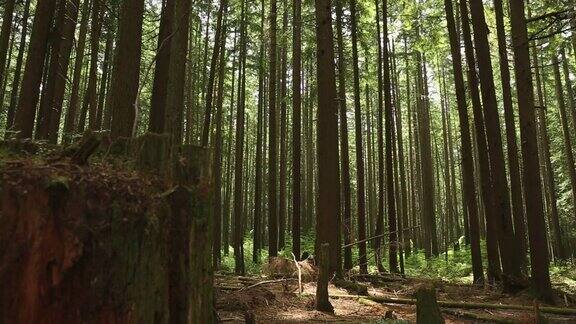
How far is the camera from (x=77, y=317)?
2416 millimetres

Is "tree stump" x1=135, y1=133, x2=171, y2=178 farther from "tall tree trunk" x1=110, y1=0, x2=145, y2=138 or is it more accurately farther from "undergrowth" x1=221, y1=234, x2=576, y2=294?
"undergrowth" x1=221, y1=234, x2=576, y2=294

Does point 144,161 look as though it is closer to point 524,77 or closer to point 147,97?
point 524,77

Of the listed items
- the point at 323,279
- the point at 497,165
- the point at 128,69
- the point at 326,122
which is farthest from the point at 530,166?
the point at 128,69

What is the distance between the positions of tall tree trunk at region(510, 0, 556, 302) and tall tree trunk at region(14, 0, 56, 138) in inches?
387

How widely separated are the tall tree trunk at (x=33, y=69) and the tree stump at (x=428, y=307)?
7.58 m

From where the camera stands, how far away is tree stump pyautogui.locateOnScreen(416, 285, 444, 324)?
208 inches

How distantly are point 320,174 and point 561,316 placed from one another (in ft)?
16.6

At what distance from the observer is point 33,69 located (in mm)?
8898

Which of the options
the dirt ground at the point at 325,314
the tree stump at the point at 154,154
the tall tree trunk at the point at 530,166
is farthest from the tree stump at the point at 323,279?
the tall tree trunk at the point at 530,166

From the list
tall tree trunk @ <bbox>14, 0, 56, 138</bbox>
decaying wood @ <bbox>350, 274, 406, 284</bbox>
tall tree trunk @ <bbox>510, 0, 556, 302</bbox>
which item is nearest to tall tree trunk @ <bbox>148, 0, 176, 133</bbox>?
tall tree trunk @ <bbox>14, 0, 56, 138</bbox>

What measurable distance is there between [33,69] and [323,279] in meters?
→ 6.82

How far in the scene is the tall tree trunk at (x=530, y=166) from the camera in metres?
9.37

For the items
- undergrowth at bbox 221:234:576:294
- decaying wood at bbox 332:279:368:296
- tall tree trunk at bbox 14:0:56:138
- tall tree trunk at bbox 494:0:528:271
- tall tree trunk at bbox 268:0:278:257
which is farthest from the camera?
undergrowth at bbox 221:234:576:294

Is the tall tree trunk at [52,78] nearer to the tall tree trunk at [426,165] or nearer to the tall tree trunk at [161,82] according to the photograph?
the tall tree trunk at [161,82]
